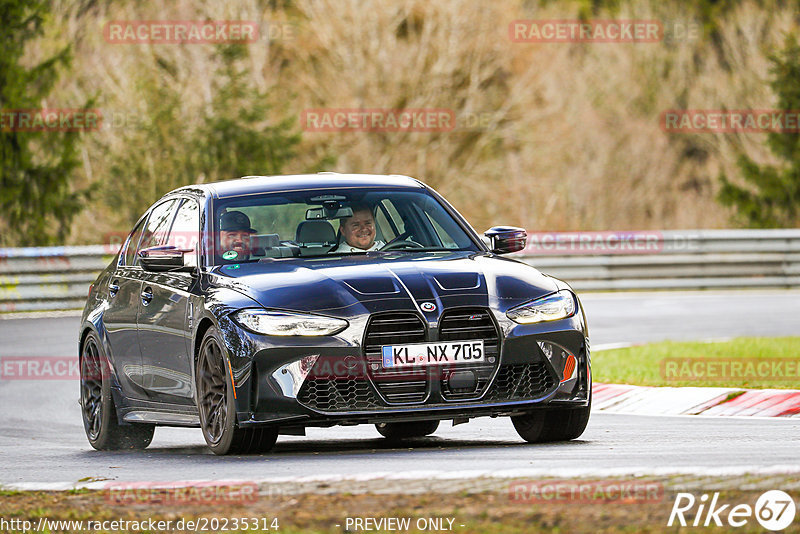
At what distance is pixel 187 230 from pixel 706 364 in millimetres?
6216

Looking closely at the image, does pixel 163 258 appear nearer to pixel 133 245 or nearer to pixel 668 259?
pixel 133 245

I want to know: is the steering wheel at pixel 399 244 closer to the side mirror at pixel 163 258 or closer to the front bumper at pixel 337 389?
the side mirror at pixel 163 258

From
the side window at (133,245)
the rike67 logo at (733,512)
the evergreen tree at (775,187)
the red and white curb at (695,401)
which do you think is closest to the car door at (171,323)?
the side window at (133,245)

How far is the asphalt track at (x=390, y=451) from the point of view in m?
7.59

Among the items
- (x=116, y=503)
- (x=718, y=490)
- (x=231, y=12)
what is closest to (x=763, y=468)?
(x=718, y=490)

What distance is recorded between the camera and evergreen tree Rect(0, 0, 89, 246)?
96.4 ft

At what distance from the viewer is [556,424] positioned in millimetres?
9359

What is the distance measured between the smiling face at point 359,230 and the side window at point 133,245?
1.92 m

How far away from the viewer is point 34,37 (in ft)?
98.5

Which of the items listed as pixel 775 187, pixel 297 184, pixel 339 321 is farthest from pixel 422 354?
pixel 775 187

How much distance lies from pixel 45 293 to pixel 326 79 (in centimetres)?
1830

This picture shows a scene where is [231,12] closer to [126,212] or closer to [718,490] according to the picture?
[126,212]

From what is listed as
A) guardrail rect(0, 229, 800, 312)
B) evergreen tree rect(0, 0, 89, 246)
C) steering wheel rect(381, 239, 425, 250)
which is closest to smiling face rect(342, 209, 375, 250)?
steering wheel rect(381, 239, 425, 250)

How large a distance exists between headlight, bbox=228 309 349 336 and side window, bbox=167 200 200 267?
1263mm
